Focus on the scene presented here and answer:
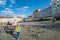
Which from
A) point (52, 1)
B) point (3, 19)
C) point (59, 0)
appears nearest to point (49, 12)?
point (59, 0)

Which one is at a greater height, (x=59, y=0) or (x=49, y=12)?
(x=59, y=0)

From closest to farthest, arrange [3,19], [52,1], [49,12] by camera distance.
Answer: [49,12] < [52,1] < [3,19]

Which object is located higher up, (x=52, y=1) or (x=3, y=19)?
(x=52, y=1)

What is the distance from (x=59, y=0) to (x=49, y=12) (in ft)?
29.8

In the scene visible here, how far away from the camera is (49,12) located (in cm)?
6831

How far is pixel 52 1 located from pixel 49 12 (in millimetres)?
16559

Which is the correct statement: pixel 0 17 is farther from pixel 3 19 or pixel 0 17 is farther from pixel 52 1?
pixel 52 1

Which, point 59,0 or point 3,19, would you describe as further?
point 3,19

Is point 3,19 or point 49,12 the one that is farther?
point 3,19

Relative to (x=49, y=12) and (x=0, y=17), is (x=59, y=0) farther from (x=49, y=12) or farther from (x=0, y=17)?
(x=0, y=17)

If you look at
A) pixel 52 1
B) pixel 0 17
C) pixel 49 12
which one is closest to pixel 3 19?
pixel 0 17

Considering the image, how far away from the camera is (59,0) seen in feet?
234

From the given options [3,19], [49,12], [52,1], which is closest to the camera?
[49,12]

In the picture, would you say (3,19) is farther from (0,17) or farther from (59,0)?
(59,0)
